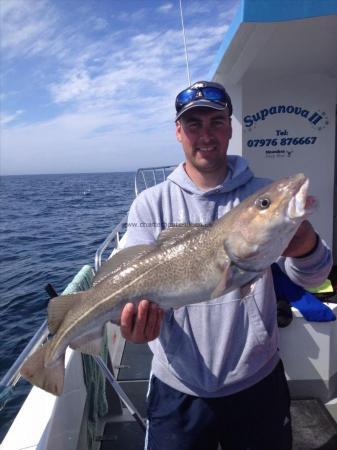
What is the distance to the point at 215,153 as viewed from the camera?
8.47 ft

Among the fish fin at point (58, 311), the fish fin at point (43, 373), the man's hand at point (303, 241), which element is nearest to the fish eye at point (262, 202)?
the man's hand at point (303, 241)

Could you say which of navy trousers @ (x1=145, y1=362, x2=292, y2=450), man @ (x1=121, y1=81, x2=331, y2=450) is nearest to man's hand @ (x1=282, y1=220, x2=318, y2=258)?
man @ (x1=121, y1=81, x2=331, y2=450)

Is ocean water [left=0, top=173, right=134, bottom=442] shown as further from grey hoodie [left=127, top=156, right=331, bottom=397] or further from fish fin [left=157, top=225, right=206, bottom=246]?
fish fin [left=157, top=225, right=206, bottom=246]

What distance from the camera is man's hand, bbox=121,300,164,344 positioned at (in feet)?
7.47

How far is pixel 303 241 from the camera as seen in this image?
84.3 inches

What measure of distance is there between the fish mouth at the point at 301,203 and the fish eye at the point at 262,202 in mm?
122

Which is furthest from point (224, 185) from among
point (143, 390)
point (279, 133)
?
point (279, 133)

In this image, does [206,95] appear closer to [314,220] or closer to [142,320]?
[142,320]

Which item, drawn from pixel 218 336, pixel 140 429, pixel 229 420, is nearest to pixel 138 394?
pixel 140 429

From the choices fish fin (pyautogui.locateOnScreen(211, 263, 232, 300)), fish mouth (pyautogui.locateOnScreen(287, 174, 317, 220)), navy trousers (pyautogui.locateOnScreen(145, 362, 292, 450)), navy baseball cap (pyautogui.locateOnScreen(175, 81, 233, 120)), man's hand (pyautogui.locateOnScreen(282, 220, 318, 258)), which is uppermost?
navy baseball cap (pyautogui.locateOnScreen(175, 81, 233, 120))

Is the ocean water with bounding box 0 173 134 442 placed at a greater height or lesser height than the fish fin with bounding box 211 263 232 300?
lesser

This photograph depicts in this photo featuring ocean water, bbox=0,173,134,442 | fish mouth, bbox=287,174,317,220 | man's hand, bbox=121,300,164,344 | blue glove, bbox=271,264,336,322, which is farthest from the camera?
ocean water, bbox=0,173,134,442

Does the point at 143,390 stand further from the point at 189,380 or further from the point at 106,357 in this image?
the point at 189,380

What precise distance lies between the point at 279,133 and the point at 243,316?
15.5ft
